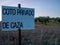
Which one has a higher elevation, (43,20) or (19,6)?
(19,6)

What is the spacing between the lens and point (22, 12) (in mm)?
9672

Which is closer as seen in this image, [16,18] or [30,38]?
[16,18]

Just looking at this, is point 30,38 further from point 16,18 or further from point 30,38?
point 16,18

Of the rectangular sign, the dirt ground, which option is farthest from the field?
the rectangular sign

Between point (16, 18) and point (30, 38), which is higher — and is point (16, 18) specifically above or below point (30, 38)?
above

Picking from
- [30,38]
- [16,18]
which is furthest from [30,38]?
[16,18]

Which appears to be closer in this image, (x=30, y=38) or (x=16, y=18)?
(x=16, y=18)

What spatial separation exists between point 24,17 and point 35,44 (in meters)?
5.77

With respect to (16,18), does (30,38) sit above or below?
below

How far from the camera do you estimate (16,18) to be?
Answer: 952 cm

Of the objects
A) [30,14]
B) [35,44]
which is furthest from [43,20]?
[30,14]

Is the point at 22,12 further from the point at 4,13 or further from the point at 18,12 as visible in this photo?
the point at 4,13

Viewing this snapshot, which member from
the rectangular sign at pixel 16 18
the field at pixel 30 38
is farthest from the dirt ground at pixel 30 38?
the rectangular sign at pixel 16 18

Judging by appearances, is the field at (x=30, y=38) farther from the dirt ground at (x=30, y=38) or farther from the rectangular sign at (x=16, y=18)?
the rectangular sign at (x=16, y=18)
